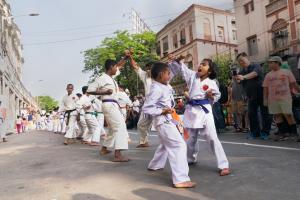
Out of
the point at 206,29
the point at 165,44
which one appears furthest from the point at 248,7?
the point at 165,44

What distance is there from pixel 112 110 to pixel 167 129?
89.0 inches

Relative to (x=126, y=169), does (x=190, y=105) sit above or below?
Result: above

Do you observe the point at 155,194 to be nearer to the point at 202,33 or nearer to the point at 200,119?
the point at 200,119

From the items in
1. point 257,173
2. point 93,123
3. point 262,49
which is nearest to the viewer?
point 257,173

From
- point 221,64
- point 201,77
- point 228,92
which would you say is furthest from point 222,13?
point 201,77

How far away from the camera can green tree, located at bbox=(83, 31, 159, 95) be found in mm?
47312

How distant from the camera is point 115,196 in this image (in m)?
4.43

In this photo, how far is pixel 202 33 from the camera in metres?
41.5

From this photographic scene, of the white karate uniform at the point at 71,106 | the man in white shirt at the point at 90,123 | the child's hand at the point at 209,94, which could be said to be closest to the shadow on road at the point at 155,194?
the child's hand at the point at 209,94

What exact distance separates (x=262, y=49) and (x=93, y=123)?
70.1 ft

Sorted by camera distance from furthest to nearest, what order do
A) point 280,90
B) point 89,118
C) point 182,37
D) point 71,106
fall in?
point 182,37
point 71,106
point 89,118
point 280,90

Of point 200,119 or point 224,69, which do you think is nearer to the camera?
point 200,119

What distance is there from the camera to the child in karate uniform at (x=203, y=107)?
17.4 ft

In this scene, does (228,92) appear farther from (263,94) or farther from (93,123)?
(93,123)
